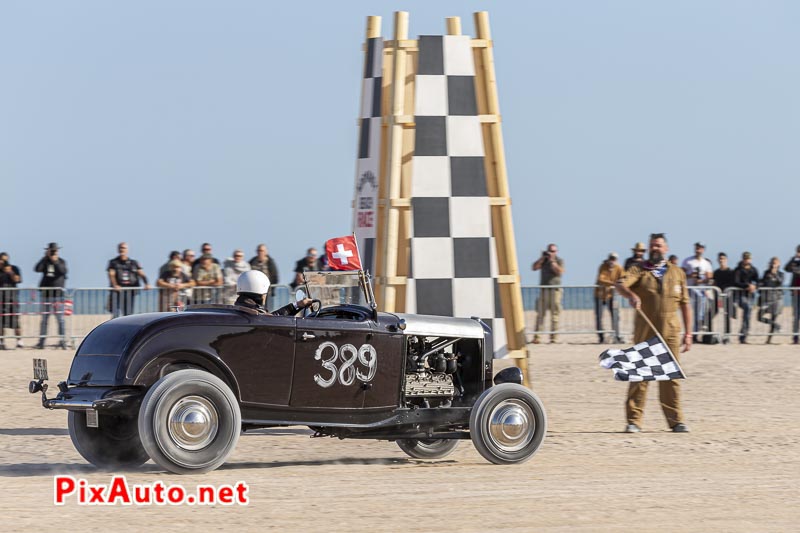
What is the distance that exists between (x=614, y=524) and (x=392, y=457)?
3226 millimetres

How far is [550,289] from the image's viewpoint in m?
20.6

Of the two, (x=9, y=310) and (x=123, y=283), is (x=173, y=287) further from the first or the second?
(x=9, y=310)

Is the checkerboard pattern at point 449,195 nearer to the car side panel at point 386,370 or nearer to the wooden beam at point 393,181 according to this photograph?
the wooden beam at point 393,181

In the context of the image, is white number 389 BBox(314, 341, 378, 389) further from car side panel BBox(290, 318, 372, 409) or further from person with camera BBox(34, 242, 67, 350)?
person with camera BBox(34, 242, 67, 350)

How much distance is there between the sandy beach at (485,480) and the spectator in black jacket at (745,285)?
778cm

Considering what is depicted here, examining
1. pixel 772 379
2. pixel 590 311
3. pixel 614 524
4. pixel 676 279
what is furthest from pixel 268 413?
pixel 590 311

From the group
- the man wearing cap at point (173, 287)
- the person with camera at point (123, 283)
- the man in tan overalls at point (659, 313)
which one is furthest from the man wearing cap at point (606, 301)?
the man in tan overalls at point (659, 313)

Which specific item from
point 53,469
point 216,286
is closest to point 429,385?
point 53,469

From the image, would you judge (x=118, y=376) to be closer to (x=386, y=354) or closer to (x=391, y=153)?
(x=386, y=354)

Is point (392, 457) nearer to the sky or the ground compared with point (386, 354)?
nearer to the ground

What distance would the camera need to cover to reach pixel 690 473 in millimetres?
8586

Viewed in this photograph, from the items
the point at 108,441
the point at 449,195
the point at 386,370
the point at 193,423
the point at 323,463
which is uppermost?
the point at 449,195

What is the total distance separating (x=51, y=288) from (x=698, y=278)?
1058 cm

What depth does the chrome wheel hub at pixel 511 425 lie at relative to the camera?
8953 millimetres
